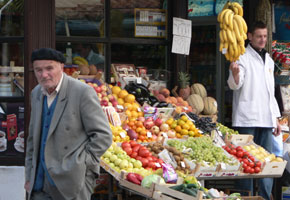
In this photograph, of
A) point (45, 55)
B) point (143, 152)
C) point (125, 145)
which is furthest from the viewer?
point (125, 145)

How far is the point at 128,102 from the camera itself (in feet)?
24.1

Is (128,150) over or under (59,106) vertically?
under

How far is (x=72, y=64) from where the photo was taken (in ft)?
25.1

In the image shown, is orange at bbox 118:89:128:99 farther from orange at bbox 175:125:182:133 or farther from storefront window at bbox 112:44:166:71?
orange at bbox 175:125:182:133

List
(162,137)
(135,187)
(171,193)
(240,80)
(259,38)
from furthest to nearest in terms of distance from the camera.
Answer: (259,38)
(240,80)
(162,137)
(135,187)
(171,193)

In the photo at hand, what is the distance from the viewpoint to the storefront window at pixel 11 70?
6898mm

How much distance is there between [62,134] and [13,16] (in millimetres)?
3365

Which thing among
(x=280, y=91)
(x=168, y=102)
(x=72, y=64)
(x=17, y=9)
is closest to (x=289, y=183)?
(x=280, y=91)

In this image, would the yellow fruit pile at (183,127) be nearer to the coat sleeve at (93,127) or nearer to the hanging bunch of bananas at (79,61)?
the hanging bunch of bananas at (79,61)

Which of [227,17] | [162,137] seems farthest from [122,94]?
[227,17]

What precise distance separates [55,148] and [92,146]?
0.26 meters

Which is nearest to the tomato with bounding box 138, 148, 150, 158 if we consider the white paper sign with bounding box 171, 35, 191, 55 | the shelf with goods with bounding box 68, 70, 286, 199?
the shelf with goods with bounding box 68, 70, 286, 199

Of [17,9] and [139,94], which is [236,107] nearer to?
[139,94]

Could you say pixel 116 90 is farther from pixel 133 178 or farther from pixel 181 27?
pixel 133 178
